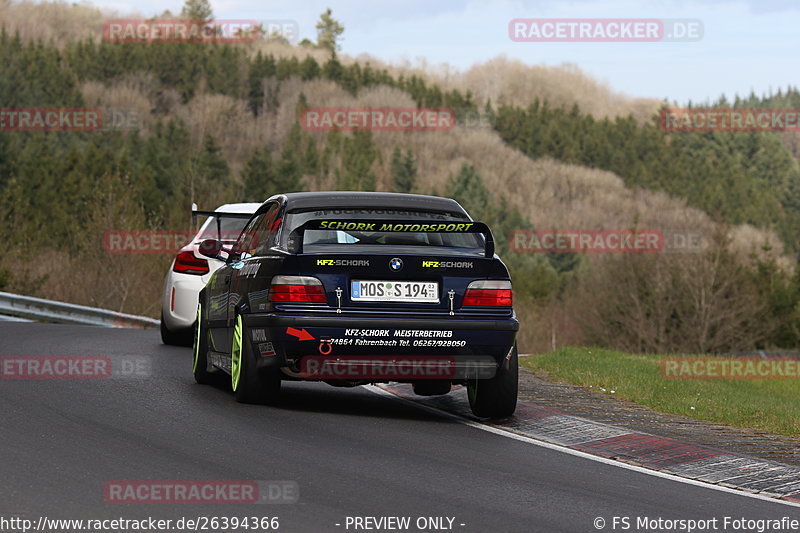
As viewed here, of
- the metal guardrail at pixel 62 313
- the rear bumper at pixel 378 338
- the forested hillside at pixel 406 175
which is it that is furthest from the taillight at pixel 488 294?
the forested hillside at pixel 406 175

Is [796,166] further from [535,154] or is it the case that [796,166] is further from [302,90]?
[302,90]

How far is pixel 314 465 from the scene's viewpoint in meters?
7.00

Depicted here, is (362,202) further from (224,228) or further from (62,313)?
(62,313)

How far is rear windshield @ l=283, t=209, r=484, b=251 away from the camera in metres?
9.14

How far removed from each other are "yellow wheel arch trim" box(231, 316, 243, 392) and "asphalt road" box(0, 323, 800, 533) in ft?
0.65

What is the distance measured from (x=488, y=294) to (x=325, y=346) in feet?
4.22

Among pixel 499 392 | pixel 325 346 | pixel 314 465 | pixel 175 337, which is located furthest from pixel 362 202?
pixel 175 337

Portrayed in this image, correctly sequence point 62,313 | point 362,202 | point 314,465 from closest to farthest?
point 314,465 < point 362,202 < point 62,313

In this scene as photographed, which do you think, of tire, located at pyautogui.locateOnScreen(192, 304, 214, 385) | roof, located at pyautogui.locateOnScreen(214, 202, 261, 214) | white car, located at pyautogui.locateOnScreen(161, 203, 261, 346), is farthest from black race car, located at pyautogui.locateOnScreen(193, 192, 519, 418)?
roof, located at pyautogui.locateOnScreen(214, 202, 261, 214)

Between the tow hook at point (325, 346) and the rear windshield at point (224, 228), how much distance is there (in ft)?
20.6

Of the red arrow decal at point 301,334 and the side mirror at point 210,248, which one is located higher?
the side mirror at point 210,248

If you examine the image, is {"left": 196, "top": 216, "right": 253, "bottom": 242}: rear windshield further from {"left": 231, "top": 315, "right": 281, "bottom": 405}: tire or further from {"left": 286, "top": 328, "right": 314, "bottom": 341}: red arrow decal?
{"left": 286, "top": 328, "right": 314, "bottom": 341}: red arrow decal

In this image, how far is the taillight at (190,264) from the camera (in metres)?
14.6

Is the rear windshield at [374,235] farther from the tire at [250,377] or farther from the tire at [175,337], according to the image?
the tire at [175,337]
